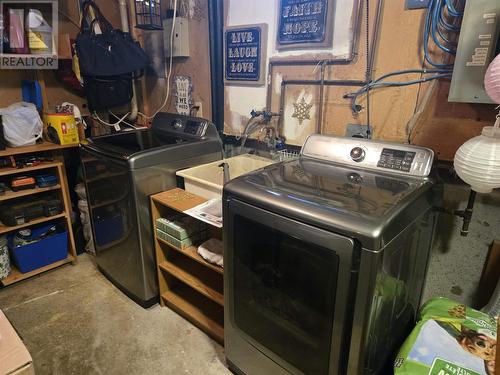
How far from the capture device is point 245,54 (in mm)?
2020

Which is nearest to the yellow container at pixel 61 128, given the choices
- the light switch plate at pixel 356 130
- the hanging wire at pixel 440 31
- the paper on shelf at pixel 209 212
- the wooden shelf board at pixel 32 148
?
the wooden shelf board at pixel 32 148

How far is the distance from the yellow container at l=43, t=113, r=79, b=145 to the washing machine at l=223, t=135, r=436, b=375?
5.44ft

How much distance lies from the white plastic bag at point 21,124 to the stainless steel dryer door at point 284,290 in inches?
70.9

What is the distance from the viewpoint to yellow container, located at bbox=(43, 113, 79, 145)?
2.27m

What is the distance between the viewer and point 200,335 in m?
1.86

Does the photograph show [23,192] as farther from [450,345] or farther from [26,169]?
[450,345]

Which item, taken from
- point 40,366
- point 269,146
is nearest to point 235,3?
point 269,146

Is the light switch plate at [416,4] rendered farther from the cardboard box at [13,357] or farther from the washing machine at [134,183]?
the cardboard box at [13,357]

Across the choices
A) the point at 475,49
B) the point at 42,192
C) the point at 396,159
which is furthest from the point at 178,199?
the point at 475,49

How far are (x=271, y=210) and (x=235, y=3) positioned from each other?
5.06ft

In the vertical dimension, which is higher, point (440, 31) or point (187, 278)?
point (440, 31)

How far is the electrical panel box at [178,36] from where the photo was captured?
2.30 meters

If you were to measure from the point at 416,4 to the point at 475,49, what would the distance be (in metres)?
0.37

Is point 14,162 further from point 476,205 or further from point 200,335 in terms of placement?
point 476,205
